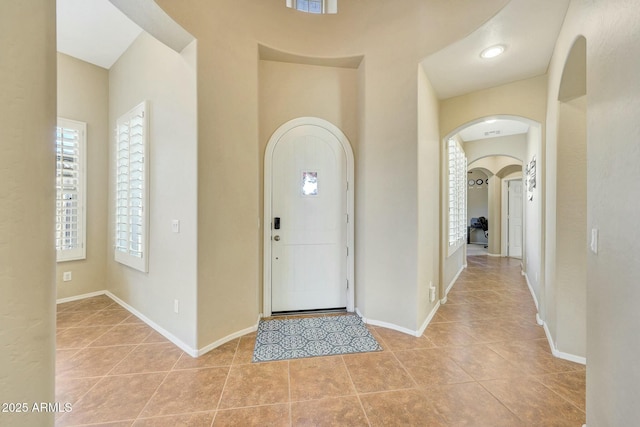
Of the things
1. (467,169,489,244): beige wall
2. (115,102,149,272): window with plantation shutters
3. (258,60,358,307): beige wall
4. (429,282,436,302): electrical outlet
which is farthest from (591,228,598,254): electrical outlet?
(467,169,489,244): beige wall

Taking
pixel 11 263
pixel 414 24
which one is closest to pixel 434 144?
pixel 414 24

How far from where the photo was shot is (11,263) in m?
0.83

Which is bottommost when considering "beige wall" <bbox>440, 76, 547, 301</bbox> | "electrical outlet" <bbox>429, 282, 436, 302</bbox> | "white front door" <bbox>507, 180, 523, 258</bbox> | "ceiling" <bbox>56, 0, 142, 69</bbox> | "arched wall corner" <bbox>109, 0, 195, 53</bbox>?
"electrical outlet" <bbox>429, 282, 436, 302</bbox>

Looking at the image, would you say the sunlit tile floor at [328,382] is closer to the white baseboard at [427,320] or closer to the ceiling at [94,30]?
the white baseboard at [427,320]

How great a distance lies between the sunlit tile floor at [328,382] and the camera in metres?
1.60

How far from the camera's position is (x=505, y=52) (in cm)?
244

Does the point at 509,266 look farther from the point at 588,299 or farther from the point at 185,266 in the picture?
the point at 185,266

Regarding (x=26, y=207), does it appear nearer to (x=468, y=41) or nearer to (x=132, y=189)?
(x=132, y=189)

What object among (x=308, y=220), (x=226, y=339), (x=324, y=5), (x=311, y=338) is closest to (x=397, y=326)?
(x=311, y=338)

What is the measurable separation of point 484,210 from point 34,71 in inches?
497

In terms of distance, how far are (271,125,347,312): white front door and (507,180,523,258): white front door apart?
6147mm

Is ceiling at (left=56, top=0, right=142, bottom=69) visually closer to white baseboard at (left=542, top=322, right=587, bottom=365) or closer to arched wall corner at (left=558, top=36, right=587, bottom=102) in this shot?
arched wall corner at (left=558, top=36, right=587, bottom=102)

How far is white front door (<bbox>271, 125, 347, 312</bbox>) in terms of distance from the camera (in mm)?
3018

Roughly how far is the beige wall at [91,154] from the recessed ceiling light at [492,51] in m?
4.62
